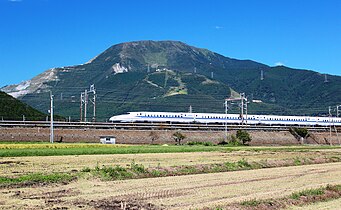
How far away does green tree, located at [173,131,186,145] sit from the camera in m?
78.3

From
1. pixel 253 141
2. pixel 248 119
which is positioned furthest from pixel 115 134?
pixel 248 119

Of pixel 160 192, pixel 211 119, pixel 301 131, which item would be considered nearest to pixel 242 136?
pixel 211 119

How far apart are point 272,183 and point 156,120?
224 ft

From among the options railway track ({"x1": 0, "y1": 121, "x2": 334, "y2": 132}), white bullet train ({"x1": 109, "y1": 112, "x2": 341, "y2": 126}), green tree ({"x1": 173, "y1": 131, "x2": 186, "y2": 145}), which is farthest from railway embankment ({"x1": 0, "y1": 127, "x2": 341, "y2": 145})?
white bullet train ({"x1": 109, "y1": 112, "x2": 341, "y2": 126})

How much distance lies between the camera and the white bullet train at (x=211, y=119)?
9094 cm

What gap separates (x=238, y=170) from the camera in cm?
3175

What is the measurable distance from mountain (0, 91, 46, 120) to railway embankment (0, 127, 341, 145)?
89.4ft

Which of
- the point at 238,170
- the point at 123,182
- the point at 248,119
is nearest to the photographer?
the point at 123,182

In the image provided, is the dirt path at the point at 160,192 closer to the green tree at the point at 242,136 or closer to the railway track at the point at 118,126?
the railway track at the point at 118,126

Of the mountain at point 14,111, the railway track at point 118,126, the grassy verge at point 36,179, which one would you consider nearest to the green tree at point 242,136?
the railway track at point 118,126

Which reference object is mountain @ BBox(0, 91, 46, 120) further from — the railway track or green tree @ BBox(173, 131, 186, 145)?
green tree @ BBox(173, 131, 186, 145)

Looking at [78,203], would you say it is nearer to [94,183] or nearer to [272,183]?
[94,183]

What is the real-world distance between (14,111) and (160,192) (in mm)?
84931

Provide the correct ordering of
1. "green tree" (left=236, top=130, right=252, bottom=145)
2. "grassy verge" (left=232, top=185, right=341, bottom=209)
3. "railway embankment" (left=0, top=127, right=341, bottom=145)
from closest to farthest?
"grassy verge" (left=232, top=185, right=341, bottom=209) < "railway embankment" (left=0, top=127, right=341, bottom=145) < "green tree" (left=236, top=130, right=252, bottom=145)
